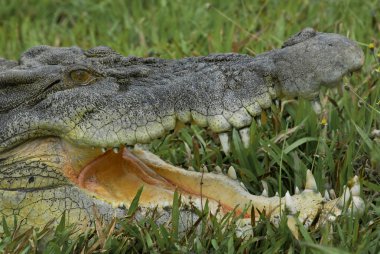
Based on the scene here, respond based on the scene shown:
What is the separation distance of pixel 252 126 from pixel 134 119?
Result: 0.85m

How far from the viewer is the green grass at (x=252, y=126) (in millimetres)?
3432

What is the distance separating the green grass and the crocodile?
0.14m

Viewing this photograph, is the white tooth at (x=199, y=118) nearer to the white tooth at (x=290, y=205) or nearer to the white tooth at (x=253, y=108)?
the white tooth at (x=253, y=108)

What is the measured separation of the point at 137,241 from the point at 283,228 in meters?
0.65

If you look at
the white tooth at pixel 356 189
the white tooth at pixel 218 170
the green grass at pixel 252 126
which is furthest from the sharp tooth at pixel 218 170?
the white tooth at pixel 356 189

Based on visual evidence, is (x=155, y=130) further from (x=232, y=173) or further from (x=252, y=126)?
(x=252, y=126)

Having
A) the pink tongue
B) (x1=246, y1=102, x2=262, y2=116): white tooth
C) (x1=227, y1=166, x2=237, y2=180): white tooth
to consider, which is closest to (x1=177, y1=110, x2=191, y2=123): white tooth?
(x1=246, y1=102, x2=262, y2=116): white tooth

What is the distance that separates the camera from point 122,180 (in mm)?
3969

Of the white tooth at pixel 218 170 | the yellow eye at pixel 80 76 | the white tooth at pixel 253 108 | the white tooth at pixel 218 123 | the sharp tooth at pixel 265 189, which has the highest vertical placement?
the yellow eye at pixel 80 76

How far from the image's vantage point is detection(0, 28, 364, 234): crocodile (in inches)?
141

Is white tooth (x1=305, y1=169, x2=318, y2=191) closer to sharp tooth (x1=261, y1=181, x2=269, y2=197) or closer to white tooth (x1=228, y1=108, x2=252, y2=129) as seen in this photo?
sharp tooth (x1=261, y1=181, x2=269, y2=197)

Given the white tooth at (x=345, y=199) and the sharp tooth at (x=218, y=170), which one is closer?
the white tooth at (x=345, y=199)

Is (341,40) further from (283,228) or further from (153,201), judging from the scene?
(153,201)

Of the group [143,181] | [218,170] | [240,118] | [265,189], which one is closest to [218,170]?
[218,170]
